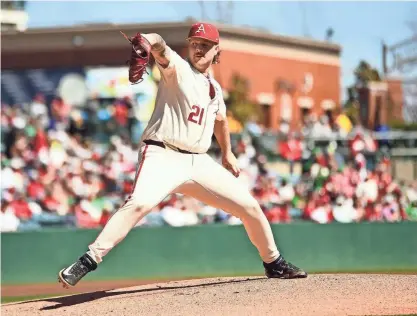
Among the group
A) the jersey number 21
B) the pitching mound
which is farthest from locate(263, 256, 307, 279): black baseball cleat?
the jersey number 21

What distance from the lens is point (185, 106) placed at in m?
7.37

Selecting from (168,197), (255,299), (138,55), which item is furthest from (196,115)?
(168,197)

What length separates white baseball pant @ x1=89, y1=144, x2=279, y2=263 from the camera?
7.25m

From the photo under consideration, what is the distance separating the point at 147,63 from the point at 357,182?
1070 cm

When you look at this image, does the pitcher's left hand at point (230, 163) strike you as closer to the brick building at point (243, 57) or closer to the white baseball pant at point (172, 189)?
the white baseball pant at point (172, 189)

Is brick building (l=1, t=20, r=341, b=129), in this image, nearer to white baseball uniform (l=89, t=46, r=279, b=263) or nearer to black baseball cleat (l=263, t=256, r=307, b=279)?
black baseball cleat (l=263, t=256, r=307, b=279)

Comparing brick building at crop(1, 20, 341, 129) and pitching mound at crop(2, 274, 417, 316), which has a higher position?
pitching mound at crop(2, 274, 417, 316)

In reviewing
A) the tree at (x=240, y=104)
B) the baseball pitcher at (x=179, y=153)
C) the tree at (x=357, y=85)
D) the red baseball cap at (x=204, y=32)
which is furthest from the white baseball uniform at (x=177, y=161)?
the tree at (x=357, y=85)

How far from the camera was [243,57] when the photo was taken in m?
32.2

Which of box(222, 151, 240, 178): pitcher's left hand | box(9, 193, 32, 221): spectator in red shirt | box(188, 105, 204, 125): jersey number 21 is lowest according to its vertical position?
box(9, 193, 32, 221): spectator in red shirt

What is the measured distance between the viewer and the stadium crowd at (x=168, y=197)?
51.0ft

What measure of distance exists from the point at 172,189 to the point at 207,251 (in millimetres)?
7585

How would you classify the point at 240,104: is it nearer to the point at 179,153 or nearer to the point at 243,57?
the point at 243,57

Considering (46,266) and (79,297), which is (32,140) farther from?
(79,297)
